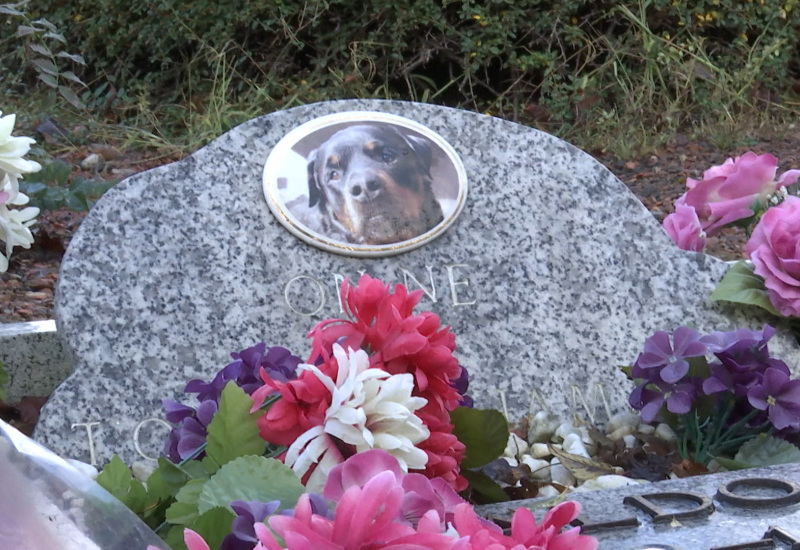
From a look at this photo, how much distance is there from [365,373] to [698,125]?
5341mm

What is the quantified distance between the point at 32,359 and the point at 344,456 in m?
1.64

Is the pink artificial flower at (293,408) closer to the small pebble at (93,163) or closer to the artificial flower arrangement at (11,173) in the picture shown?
the artificial flower arrangement at (11,173)

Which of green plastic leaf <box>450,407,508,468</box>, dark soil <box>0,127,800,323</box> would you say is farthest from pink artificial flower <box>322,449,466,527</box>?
dark soil <box>0,127,800,323</box>

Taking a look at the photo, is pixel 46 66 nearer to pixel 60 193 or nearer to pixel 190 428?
pixel 60 193

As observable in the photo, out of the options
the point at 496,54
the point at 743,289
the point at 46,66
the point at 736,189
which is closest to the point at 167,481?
the point at 743,289

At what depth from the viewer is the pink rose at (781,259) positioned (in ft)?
7.80

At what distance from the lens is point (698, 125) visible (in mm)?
6164

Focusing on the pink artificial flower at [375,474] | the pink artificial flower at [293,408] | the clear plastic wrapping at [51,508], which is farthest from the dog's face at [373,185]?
the clear plastic wrapping at [51,508]

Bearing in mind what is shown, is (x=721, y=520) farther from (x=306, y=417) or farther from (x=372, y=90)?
(x=372, y=90)

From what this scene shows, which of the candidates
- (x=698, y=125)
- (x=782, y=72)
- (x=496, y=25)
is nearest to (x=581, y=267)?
(x=496, y=25)

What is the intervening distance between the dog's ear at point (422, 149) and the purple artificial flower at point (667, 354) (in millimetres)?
665

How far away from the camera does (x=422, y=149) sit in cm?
241

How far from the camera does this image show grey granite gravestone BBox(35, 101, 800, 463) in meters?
2.13

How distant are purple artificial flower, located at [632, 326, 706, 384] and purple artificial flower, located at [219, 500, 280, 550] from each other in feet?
3.99
